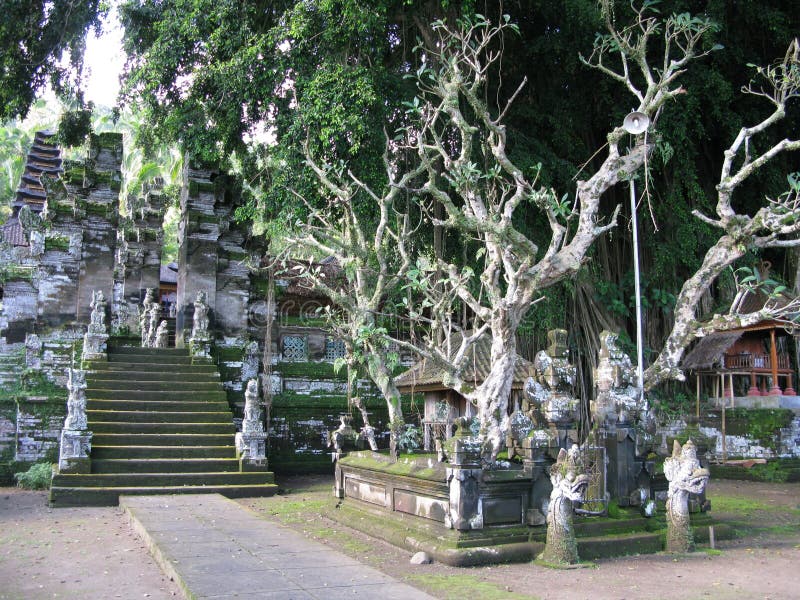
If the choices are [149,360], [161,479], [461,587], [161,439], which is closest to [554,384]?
[461,587]

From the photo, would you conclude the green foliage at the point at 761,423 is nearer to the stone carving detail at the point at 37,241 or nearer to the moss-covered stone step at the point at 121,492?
→ the moss-covered stone step at the point at 121,492

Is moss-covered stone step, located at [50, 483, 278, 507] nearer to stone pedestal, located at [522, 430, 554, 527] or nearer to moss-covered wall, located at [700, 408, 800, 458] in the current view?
stone pedestal, located at [522, 430, 554, 527]

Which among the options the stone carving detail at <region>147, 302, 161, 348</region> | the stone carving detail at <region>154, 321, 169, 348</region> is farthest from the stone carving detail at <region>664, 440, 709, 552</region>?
the stone carving detail at <region>147, 302, 161, 348</region>

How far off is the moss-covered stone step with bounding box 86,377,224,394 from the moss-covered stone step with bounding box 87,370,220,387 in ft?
0.06

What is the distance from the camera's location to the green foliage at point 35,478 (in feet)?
38.7

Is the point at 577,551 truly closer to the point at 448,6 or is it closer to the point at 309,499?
the point at 309,499

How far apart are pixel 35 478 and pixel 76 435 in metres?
1.89

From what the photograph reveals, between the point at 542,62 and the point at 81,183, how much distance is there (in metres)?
11.3

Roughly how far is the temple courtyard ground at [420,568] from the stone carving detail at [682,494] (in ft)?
0.57

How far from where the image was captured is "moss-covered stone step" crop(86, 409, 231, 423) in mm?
11930

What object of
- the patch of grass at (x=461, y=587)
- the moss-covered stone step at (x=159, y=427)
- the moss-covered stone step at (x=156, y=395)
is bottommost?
the patch of grass at (x=461, y=587)

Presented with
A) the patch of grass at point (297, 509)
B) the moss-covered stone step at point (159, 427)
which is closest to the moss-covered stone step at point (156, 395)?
the moss-covered stone step at point (159, 427)

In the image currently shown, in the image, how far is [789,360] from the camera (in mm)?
16156

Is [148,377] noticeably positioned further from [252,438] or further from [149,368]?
[252,438]
